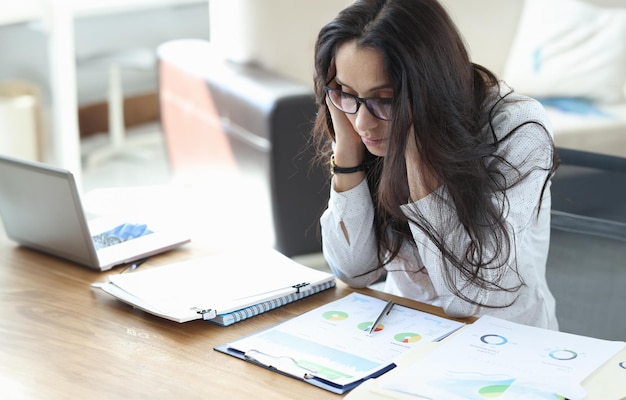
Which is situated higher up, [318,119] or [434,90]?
[434,90]

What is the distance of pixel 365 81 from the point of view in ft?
4.71

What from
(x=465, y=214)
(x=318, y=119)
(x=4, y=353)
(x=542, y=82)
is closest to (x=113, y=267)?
(x=4, y=353)

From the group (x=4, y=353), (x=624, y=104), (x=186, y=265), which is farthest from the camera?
(x=624, y=104)

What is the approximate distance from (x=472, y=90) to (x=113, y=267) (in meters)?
0.71

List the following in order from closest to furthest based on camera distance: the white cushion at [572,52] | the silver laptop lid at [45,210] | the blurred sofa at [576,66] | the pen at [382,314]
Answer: the pen at [382,314] → the silver laptop lid at [45,210] → the blurred sofa at [576,66] → the white cushion at [572,52]

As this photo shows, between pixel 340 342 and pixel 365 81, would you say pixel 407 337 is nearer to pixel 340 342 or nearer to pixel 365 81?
pixel 340 342

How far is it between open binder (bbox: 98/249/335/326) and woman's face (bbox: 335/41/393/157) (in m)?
0.26

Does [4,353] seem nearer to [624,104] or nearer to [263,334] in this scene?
[263,334]

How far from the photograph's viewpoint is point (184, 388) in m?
1.21

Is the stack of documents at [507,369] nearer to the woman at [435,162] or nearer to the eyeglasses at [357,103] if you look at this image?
the woman at [435,162]

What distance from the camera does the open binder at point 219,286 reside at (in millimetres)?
1427

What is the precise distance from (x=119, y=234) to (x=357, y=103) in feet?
1.89

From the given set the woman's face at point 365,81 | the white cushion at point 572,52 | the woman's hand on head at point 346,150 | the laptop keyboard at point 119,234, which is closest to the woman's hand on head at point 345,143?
the woman's hand on head at point 346,150

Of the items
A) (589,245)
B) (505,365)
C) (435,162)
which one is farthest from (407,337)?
(589,245)
